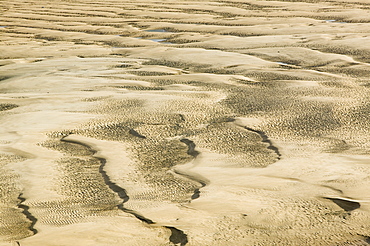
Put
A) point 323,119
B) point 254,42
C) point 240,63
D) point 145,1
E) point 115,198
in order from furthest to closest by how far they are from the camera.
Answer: point 145,1
point 254,42
point 240,63
point 323,119
point 115,198

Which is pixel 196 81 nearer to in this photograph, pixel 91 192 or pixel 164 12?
pixel 91 192

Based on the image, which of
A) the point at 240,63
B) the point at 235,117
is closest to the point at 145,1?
the point at 240,63

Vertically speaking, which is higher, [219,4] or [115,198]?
[219,4]

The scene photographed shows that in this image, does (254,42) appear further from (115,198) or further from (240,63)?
(115,198)

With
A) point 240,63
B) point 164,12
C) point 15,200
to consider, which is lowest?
point 15,200

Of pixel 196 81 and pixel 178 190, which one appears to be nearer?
pixel 178 190

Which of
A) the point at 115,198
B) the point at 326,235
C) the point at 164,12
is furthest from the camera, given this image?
the point at 164,12
